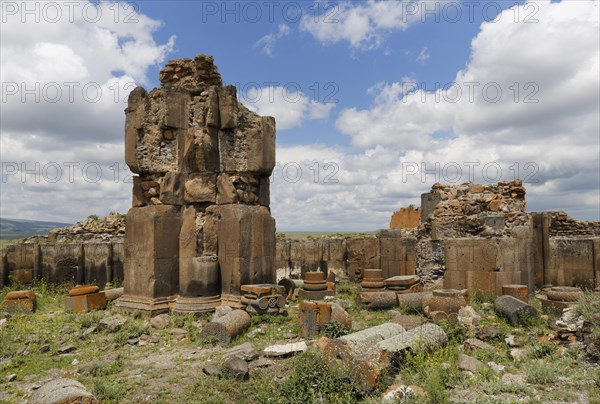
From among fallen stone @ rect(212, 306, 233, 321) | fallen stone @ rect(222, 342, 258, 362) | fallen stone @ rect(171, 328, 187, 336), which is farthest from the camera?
fallen stone @ rect(212, 306, 233, 321)

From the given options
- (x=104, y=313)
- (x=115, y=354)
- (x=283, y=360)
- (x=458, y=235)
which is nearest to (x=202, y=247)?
(x=104, y=313)

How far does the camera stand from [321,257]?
16500 mm

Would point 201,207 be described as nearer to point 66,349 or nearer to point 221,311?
point 221,311

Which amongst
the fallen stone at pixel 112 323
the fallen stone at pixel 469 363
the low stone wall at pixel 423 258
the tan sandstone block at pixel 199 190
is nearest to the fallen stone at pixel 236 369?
the fallen stone at pixel 469 363

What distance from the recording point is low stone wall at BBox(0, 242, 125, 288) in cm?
1237

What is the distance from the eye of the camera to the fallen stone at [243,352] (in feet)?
20.2

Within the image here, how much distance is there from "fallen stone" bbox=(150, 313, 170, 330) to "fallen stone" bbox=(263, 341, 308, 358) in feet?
8.50

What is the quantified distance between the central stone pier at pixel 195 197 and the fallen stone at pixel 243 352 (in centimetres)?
238

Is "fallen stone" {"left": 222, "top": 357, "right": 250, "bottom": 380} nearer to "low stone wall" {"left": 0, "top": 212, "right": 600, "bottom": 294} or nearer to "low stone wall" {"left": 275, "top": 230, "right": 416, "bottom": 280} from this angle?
"low stone wall" {"left": 0, "top": 212, "right": 600, "bottom": 294}

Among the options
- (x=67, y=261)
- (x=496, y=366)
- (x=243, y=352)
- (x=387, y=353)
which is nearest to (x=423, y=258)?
(x=496, y=366)

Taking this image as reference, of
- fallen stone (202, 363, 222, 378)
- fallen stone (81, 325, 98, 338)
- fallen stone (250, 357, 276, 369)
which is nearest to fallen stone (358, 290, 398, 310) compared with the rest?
fallen stone (250, 357, 276, 369)

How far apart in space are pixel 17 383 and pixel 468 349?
6.15 m

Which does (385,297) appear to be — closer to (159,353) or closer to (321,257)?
(159,353)

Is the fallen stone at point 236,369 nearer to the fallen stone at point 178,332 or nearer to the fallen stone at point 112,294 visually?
the fallen stone at point 178,332
